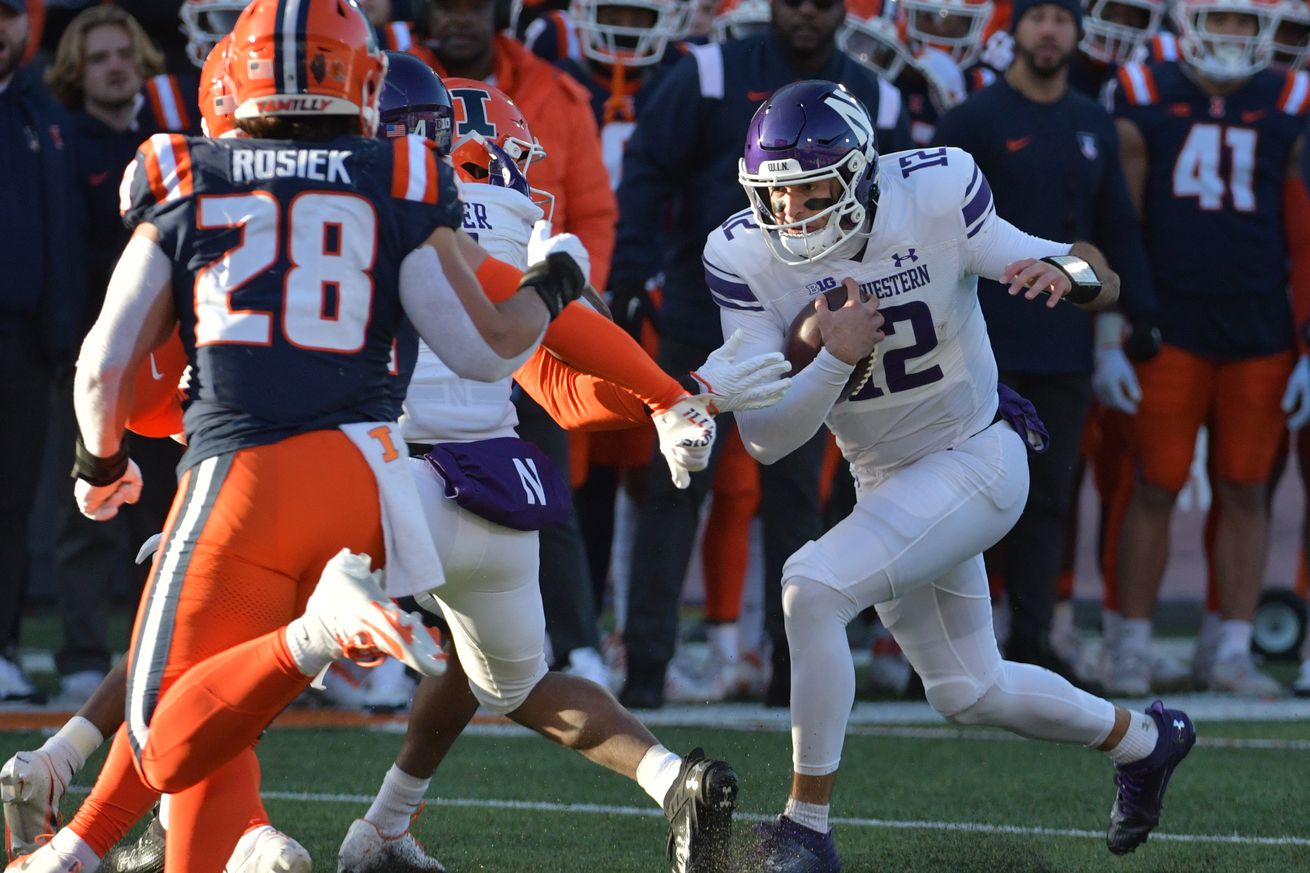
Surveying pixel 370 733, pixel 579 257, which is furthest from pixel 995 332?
pixel 579 257

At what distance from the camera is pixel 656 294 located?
6.84m

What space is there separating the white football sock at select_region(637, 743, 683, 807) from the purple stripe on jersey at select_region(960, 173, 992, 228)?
125 centimetres

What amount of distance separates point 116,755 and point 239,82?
3.72ft

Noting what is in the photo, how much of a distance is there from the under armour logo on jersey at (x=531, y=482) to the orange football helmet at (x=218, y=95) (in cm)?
89

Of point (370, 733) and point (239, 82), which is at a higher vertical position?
point (239, 82)

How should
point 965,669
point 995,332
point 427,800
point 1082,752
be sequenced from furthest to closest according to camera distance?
point 995,332
point 1082,752
point 427,800
point 965,669

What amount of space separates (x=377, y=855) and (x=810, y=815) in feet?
2.81

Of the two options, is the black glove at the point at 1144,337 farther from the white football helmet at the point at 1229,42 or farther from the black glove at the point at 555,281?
the black glove at the point at 555,281

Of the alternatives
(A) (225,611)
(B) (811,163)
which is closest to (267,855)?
(A) (225,611)

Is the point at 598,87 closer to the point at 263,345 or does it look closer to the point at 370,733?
the point at 370,733

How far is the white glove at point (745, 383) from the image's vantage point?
3.68 m

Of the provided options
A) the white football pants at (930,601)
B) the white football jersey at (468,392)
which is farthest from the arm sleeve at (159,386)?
the white football pants at (930,601)

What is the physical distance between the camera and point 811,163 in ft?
13.1

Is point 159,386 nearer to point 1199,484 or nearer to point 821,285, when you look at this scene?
point 821,285
